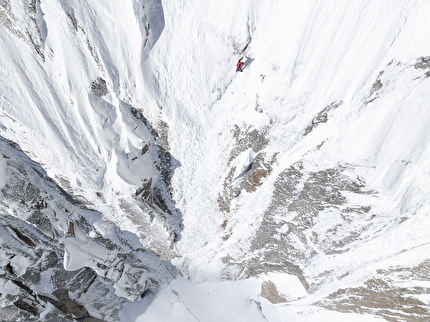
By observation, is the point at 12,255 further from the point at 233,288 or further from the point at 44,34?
the point at 233,288

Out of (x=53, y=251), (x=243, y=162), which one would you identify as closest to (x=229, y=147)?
(x=243, y=162)

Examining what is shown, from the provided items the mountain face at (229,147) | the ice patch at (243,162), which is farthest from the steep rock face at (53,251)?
the ice patch at (243,162)

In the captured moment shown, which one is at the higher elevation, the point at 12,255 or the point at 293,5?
the point at 293,5

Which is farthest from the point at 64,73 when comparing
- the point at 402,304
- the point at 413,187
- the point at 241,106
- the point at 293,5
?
the point at 402,304

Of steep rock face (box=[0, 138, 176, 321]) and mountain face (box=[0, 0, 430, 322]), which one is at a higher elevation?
mountain face (box=[0, 0, 430, 322])

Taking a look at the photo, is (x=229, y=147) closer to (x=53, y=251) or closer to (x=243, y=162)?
(x=243, y=162)

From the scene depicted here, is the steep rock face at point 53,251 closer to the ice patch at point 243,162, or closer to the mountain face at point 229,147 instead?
the mountain face at point 229,147

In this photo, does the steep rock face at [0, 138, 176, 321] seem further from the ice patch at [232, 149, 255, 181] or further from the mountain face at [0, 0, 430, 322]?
the ice patch at [232, 149, 255, 181]

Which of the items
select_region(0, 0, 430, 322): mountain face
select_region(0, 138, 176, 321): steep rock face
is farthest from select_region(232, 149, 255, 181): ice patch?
select_region(0, 138, 176, 321): steep rock face
